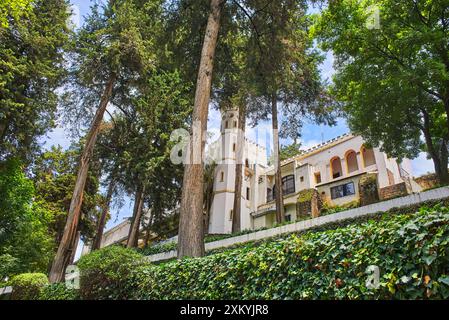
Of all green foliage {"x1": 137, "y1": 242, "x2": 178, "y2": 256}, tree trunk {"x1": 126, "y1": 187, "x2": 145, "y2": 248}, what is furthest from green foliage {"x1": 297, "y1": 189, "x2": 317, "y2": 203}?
tree trunk {"x1": 126, "y1": 187, "x2": 145, "y2": 248}

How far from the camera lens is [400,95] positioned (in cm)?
1410

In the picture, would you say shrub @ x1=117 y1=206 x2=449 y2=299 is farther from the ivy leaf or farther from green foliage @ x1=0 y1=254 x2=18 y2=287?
green foliage @ x1=0 y1=254 x2=18 y2=287

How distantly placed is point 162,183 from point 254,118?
25.4 ft

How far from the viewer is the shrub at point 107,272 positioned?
296 inches

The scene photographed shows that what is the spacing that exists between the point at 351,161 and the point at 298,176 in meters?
4.80

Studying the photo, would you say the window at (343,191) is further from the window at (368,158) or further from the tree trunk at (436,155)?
the tree trunk at (436,155)

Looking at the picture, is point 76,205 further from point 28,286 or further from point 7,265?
point 7,265

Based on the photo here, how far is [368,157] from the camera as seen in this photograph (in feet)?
91.1

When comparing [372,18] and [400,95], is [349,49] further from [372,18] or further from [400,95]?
[400,95]

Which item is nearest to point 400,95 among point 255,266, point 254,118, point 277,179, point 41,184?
point 277,179

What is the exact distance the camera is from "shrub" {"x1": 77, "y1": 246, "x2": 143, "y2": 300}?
7.52 m

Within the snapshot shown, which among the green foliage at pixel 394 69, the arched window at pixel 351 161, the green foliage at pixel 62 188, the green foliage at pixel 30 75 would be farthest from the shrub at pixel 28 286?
the arched window at pixel 351 161

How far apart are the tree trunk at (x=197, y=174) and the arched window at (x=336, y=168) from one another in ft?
72.8

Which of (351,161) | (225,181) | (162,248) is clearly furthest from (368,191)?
(225,181)
